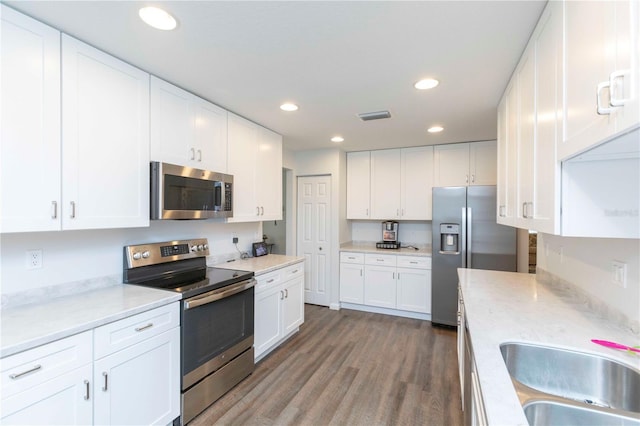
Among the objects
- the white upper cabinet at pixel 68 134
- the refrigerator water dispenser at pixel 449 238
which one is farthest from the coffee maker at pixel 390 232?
the white upper cabinet at pixel 68 134

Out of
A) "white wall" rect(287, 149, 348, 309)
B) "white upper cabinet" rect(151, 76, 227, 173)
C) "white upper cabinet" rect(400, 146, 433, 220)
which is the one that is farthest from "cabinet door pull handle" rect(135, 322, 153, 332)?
"white upper cabinet" rect(400, 146, 433, 220)

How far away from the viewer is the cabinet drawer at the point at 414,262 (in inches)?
153

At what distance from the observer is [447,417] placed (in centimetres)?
206

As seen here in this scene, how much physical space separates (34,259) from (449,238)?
12.6ft

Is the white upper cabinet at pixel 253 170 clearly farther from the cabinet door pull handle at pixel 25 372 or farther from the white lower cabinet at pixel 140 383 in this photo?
the cabinet door pull handle at pixel 25 372

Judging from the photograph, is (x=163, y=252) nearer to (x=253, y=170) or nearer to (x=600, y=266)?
(x=253, y=170)

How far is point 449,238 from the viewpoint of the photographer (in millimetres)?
3725

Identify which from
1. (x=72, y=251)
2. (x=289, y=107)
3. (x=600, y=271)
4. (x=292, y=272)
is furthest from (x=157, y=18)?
(x=600, y=271)

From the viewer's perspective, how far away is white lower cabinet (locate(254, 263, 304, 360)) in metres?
2.73

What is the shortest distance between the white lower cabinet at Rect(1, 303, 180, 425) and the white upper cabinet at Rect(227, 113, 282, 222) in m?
1.29

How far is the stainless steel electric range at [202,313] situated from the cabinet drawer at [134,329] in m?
0.09

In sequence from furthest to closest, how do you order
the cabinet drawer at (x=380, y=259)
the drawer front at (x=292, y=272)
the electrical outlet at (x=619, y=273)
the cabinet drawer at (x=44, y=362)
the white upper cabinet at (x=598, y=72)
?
1. the cabinet drawer at (x=380, y=259)
2. the drawer front at (x=292, y=272)
3. the electrical outlet at (x=619, y=273)
4. the cabinet drawer at (x=44, y=362)
5. the white upper cabinet at (x=598, y=72)

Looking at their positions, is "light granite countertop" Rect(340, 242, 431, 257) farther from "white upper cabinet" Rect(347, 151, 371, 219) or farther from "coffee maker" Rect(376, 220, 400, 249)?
"white upper cabinet" Rect(347, 151, 371, 219)

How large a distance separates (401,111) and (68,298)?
9.37 feet
